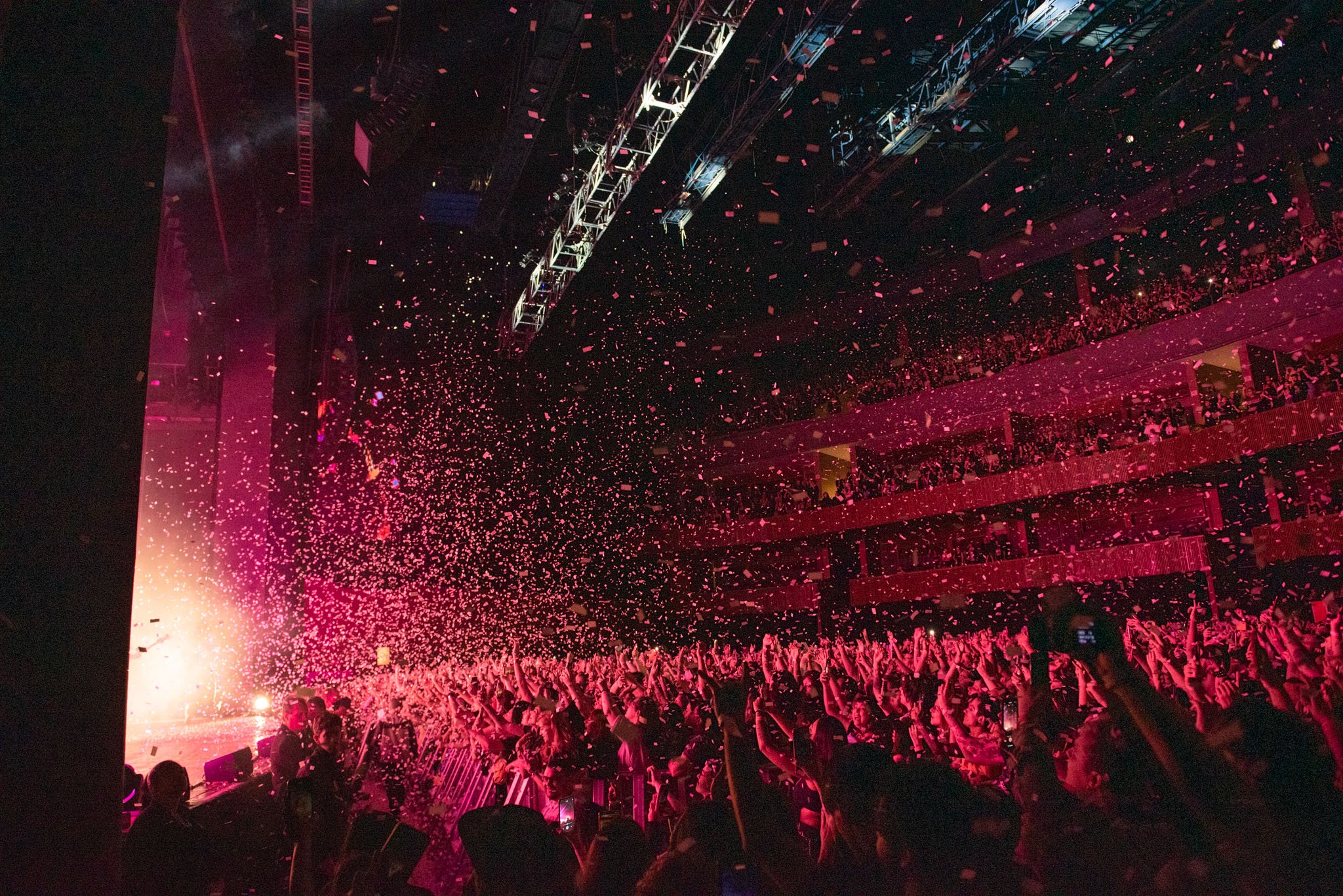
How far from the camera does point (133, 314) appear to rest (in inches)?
60.1

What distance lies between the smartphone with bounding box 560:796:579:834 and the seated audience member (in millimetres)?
1153

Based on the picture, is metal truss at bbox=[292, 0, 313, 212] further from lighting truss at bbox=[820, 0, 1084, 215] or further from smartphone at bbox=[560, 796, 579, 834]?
smartphone at bbox=[560, 796, 579, 834]

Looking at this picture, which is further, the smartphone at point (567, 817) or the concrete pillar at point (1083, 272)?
the concrete pillar at point (1083, 272)

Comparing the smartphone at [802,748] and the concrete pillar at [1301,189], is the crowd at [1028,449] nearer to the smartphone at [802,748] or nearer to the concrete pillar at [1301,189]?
the concrete pillar at [1301,189]

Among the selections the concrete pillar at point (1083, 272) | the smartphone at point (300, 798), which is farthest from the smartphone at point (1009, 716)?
the concrete pillar at point (1083, 272)

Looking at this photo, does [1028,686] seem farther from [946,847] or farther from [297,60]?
[297,60]

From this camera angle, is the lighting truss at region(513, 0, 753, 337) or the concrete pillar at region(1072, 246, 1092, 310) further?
the concrete pillar at region(1072, 246, 1092, 310)

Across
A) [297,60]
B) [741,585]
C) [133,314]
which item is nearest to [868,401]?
[741,585]

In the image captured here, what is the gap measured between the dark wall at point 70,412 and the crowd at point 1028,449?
14.7 meters

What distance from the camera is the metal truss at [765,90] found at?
8.42 m

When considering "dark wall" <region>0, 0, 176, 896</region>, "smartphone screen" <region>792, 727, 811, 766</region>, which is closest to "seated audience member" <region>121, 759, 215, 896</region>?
"dark wall" <region>0, 0, 176, 896</region>

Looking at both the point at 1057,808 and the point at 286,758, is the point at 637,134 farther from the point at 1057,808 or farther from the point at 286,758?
the point at 1057,808

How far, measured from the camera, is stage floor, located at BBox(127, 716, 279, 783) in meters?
8.91

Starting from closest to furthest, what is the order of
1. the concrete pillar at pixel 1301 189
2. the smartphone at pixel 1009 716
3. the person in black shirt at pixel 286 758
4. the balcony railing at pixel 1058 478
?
the smartphone at pixel 1009 716 < the person in black shirt at pixel 286 758 < the balcony railing at pixel 1058 478 < the concrete pillar at pixel 1301 189
